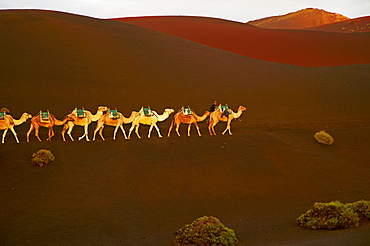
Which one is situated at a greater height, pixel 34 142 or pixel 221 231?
pixel 34 142

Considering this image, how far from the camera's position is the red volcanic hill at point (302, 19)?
14923 cm

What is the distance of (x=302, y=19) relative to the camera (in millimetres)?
155125

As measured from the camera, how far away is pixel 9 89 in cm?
3372

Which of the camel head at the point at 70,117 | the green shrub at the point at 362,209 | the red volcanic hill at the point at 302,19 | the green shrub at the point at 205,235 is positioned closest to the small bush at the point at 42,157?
the camel head at the point at 70,117

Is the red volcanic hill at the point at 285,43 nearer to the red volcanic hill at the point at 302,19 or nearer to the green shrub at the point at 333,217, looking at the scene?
the green shrub at the point at 333,217

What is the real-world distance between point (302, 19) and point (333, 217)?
481ft

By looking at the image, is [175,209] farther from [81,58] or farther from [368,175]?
[81,58]

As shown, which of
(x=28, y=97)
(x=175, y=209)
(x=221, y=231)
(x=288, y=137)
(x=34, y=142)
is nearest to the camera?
(x=221, y=231)

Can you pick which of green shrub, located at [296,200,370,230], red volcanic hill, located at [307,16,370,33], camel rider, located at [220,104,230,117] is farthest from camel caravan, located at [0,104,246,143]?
red volcanic hill, located at [307,16,370,33]

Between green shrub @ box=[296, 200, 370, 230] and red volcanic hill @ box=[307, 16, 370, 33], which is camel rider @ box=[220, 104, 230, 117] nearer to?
green shrub @ box=[296, 200, 370, 230]

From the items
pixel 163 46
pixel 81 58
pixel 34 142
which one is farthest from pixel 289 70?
pixel 34 142

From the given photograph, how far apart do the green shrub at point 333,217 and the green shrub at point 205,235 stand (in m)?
2.92

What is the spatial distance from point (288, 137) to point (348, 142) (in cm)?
356

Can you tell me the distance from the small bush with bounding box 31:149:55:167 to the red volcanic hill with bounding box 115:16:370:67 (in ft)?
168
